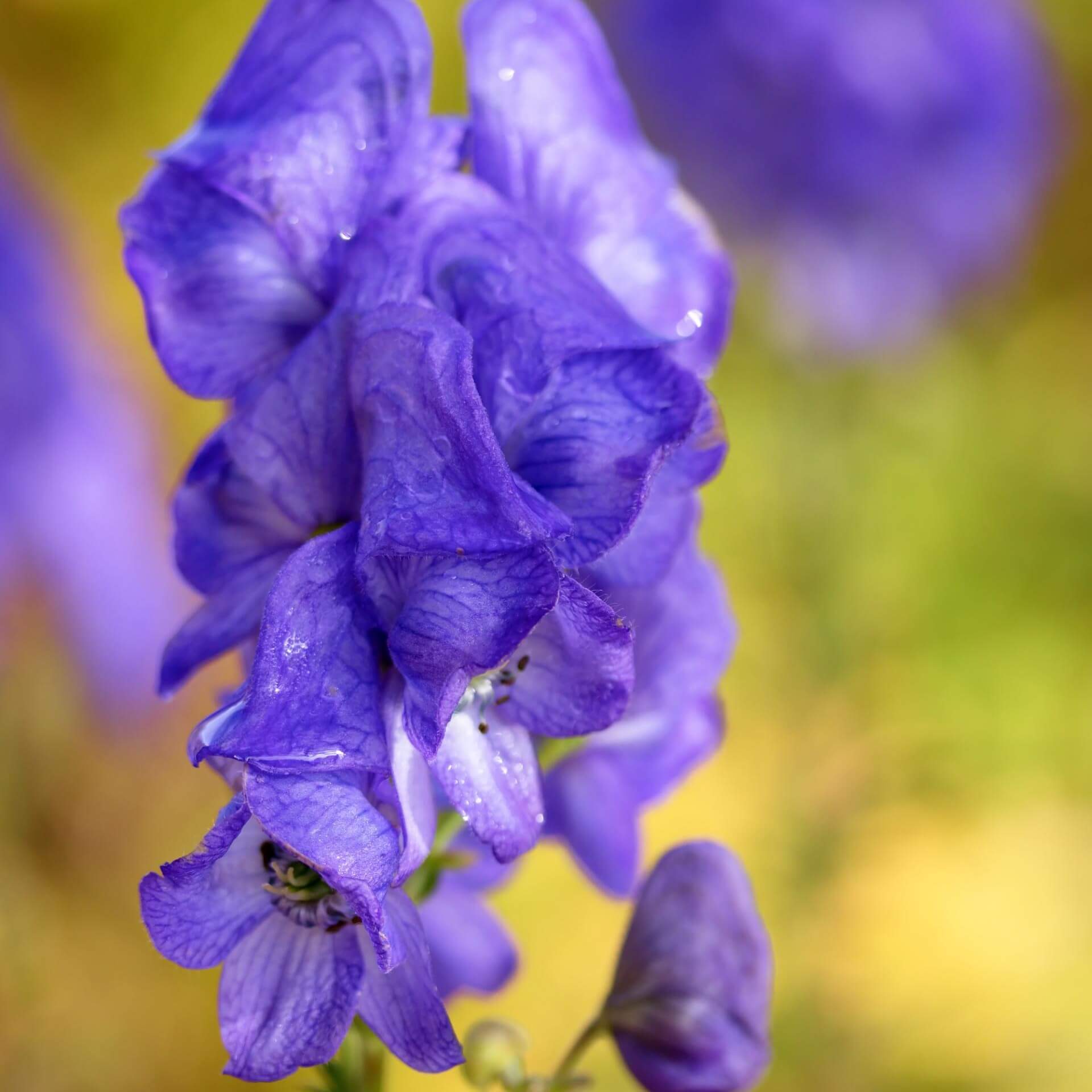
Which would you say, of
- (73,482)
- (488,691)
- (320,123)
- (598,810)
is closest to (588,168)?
(320,123)

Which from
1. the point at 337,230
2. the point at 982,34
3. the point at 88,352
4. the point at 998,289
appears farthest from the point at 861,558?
the point at 337,230

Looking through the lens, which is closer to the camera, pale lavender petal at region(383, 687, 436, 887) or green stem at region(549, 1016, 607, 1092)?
pale lavender petal at region(383, 687, 436, 887)

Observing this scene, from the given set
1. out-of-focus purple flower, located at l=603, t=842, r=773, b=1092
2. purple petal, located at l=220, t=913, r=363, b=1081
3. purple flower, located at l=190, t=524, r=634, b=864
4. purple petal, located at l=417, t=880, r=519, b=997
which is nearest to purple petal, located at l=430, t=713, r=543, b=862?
purple flower, located at l=190, t=524, r=634, b=864

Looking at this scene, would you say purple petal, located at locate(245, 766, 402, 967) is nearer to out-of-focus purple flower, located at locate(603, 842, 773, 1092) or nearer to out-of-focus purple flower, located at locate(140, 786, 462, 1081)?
out-of-focus purple flower, located at locate(140, 786, 462, 1081)

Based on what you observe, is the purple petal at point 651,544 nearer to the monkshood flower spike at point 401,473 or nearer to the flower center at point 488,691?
the monkshood flower spike at point 401,473

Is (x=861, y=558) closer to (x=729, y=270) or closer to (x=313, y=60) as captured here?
(x=729, y=270)

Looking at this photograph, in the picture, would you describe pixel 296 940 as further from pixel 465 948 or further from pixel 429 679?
pixel 465 948
